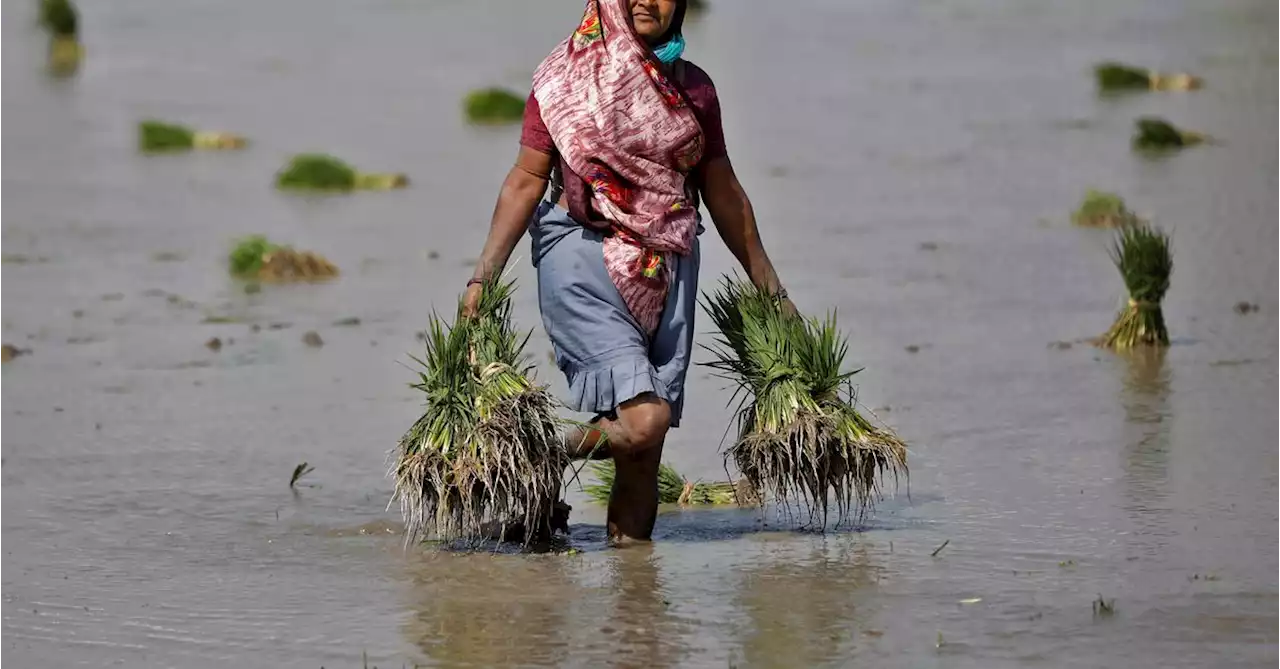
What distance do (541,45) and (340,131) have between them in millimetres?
6140

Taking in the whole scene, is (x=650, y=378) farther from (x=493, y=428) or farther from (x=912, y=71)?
(x=912, y=71)

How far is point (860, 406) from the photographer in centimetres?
761

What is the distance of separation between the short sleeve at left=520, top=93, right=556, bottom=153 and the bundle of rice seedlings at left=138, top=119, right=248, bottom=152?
33.4ft

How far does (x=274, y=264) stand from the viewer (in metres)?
10.5

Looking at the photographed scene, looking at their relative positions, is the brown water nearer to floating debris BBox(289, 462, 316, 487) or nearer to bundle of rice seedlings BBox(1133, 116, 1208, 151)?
floating debris BBox(289, 462, 316, 487)

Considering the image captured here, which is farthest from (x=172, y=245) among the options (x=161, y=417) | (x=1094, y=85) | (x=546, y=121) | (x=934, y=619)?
(x=1094, y=85)

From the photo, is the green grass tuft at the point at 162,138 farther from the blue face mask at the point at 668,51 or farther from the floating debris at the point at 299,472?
the blue face mask at the point at 668,51

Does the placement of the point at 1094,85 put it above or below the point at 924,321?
above

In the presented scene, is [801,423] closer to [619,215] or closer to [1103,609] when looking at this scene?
[619,215]

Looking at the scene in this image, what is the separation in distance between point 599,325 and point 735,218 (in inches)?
21.3

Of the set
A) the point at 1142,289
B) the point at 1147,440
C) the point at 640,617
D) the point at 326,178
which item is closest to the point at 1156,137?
the point at 326,178

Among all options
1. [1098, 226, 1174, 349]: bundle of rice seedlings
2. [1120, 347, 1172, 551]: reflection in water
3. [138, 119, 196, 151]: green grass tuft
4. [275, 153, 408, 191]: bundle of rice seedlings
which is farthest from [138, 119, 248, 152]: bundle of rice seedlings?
[1120, 347, 1172, 551]: reflection in water

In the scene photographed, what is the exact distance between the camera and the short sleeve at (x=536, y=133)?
579 centimetres

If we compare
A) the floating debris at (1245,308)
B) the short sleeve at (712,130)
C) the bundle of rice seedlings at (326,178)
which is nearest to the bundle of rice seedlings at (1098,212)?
the floating debris at (1245,308)
